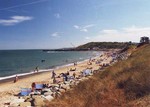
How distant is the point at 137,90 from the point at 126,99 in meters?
0.75

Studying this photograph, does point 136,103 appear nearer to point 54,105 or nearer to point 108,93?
point 108,93

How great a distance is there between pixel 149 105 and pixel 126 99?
1.45 m

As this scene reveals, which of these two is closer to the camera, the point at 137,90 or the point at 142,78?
the point at 137,90

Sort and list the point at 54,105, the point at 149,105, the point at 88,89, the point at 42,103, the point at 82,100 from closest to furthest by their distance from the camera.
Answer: the point at 149,105, the point at 54,105, the point at 82,100, the point at 42,103, the point at 88,89

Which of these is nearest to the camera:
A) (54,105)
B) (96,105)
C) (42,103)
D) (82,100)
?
(96,105)

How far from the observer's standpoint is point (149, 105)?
759cm

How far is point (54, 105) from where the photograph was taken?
9.03 meters

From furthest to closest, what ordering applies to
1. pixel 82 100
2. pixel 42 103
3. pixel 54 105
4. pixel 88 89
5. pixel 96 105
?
pixel 88 89
pixel 42 103
pixel 82 100
pixel 54 105
pixel 96 105

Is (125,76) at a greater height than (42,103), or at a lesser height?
greater

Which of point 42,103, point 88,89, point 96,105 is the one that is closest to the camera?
point 96,105

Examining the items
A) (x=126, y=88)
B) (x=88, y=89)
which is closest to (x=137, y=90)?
(x=126, y=88)

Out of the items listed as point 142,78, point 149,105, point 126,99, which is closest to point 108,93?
point 126,99

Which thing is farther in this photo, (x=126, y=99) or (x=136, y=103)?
(x=126, y=99)

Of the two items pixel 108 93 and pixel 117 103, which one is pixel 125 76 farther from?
pixel 117 103
